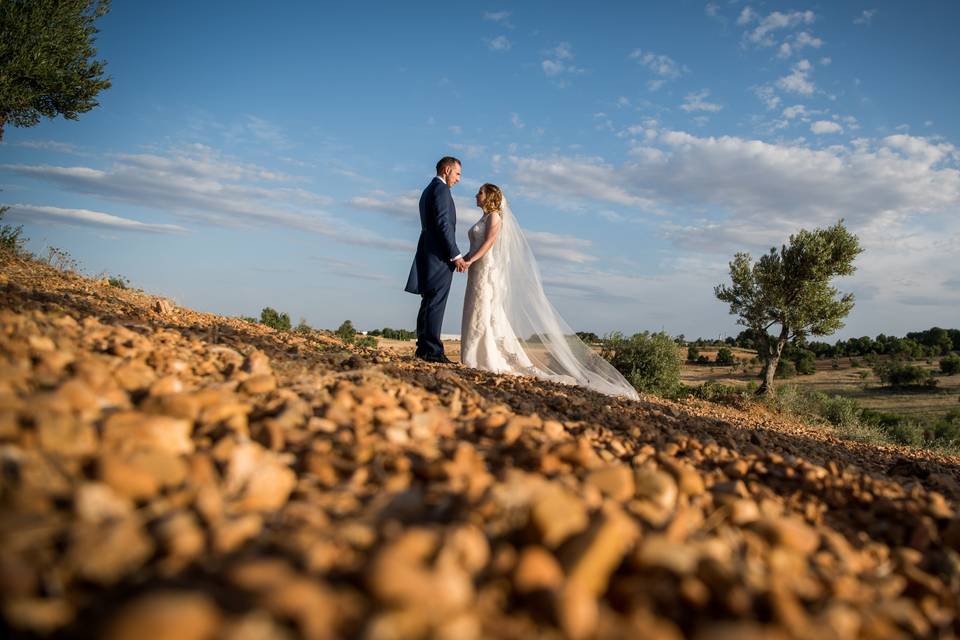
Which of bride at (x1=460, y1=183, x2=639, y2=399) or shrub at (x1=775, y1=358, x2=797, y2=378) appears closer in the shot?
bride at (x1=460, y1=183, x2=639, y2=399)

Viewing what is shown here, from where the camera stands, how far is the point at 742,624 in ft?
3.95

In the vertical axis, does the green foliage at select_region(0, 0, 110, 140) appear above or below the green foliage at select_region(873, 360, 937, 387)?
above

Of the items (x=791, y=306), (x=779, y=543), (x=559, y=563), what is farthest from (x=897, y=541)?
(x=791, y=306)

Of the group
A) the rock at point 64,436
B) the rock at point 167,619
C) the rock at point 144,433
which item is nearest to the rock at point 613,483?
the rock at point 167,619

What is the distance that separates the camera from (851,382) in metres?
32.7

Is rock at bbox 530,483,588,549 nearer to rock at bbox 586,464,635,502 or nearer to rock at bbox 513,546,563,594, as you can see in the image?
rock at bbox 513,546,563,594

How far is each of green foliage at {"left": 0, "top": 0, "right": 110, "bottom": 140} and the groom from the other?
437 inches

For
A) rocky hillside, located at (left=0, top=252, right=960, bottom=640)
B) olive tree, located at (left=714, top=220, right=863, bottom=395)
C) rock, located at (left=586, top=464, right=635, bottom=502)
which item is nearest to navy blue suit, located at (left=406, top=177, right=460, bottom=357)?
rocky hillside, located at (left=0, top=252, right=960, bottom=640)

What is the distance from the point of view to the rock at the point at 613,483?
202 centimetres

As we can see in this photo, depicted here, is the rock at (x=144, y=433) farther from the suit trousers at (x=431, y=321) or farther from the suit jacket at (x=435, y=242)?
the suit jacket at (x=435, y=242)

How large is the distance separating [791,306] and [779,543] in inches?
876

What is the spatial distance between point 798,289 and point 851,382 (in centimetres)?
1606

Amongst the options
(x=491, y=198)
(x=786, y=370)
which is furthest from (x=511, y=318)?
(x=786, y=370)

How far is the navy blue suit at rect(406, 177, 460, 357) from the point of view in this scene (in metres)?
8.24
